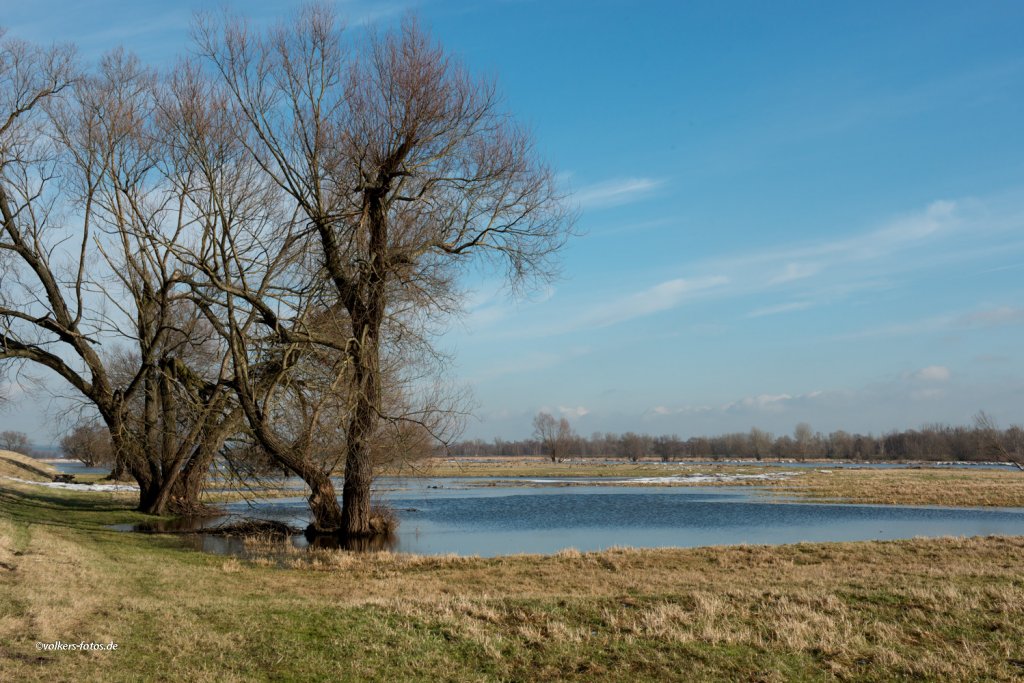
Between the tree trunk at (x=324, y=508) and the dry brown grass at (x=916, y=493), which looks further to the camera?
the dry brown grass at (x=916, y=493)

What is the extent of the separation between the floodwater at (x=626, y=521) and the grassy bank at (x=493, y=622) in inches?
223

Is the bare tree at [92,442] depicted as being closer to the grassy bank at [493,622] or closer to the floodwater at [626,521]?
the floodwater at [626,521]

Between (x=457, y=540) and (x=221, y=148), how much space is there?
12.4 meters

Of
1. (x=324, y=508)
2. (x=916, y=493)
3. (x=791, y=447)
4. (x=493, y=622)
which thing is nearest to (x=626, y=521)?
(x=324, y=508)

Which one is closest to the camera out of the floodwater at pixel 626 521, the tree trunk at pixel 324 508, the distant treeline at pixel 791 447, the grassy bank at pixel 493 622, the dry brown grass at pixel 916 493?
the grassy bank at pixel 493 622

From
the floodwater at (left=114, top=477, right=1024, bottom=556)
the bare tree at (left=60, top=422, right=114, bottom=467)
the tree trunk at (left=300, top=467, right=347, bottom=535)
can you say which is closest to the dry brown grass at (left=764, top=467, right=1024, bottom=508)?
the floodwater at (left=114, top=477, right=1024, bottom=556)

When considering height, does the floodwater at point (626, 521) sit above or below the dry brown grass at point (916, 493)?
above

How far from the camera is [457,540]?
2131 centimetres

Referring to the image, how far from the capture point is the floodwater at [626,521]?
824 inches

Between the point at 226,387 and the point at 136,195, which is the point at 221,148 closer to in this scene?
the point at 136,195

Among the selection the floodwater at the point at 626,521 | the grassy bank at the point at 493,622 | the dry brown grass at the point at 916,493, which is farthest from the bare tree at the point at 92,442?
the dry brown grass at the point at 916,493

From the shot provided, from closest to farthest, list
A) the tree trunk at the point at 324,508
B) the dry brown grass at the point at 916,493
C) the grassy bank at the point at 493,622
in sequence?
the grassy bank at the point at 493,622, the tree trunk at the point at 324,508, the dry brown grass at the point at 916,493

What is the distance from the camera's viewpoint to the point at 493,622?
888cm

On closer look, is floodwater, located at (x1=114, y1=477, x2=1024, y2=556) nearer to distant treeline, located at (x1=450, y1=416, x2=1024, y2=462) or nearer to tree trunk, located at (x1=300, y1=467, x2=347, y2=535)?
tree trunk, located at (x1=300, y1=467, x2=347, y2=535)
